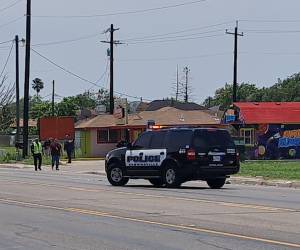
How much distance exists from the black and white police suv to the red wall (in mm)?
33009

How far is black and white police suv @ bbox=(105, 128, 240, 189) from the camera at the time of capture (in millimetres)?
23438

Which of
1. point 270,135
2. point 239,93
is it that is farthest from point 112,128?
point 239,93

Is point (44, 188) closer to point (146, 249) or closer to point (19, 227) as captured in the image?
point (19, 227)

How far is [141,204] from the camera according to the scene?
17.5 meters

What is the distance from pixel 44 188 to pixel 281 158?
30099 mm

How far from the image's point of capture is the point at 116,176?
2542 centimetres

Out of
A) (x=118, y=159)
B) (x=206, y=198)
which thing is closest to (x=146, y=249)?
(x=206, y=198)

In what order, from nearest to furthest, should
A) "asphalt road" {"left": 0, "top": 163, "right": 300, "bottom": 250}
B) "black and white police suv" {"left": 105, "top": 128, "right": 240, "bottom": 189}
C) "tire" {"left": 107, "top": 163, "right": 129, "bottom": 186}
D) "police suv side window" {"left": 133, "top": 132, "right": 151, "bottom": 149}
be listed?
"asphalt road" {"left": 0, "top": 163, "right": 300, "bottom": 250} < "black and white police suv" {"left": 105, "top": 128, "right": 240, "bottom": 189} < "police suv side window" {"left": 133, "top": 132, "right": 151, "bottom": 149} < "tire" {"left": 107, "top": 163, "right": 129, "bottom": 186}

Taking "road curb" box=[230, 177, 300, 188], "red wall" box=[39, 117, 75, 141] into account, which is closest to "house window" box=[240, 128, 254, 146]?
"red wall" box=[39, 117, 75, 141]

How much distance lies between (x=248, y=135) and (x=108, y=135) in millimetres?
13696

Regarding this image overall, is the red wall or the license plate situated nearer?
the license plate

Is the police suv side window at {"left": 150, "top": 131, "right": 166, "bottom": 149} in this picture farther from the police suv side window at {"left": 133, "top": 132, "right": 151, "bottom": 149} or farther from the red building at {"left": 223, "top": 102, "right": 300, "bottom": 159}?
the red building at {"left": 223, "top": 102, "right": 300, "bottom": 159}

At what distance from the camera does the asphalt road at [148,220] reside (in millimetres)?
11172

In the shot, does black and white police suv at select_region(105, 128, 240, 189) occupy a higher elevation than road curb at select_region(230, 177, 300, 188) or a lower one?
higher
